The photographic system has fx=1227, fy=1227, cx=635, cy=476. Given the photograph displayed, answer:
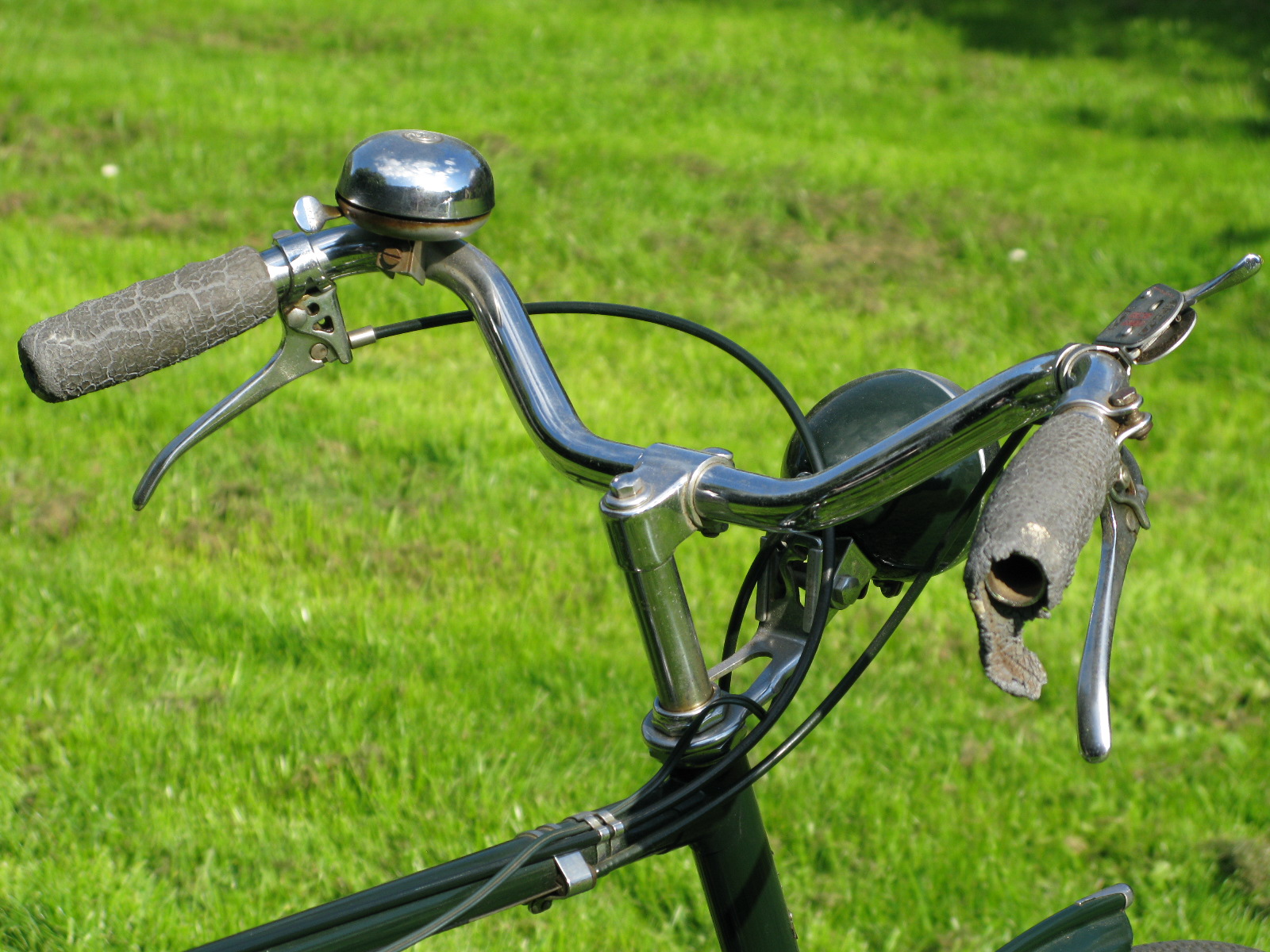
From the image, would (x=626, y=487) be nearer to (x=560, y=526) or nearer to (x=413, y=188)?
(x=413, y=188)

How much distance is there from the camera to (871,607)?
3.56 m

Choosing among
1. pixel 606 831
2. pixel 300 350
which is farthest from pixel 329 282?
pixel 606 831

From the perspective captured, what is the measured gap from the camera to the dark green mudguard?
150 cm

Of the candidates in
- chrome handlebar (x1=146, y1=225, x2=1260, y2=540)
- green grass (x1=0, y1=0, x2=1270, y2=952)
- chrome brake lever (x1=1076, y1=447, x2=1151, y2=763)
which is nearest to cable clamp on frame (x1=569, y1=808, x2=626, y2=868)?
chrome handlebar (x1=146, y1=225, x2=1260, y2=540)

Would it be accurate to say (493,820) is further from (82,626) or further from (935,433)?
(935,433)

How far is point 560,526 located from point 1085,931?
7.93 feet

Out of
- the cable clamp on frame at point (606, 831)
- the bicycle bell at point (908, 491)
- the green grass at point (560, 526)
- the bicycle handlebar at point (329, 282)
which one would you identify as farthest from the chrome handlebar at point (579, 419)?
the green grass at point (560, 526)

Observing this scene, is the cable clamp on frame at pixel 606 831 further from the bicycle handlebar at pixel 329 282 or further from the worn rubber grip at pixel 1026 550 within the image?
the worn rubber grip at pixel 1026 550

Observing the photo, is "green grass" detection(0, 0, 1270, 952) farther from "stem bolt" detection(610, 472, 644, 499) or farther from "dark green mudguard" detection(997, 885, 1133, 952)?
"stem bolt" detection(610, 472, 644, 499)

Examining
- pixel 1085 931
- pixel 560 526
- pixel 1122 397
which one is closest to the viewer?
pixel 1122 397

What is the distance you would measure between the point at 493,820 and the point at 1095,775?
148 cm

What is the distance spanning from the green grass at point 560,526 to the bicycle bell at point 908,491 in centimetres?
147

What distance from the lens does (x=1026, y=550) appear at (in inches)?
28.7

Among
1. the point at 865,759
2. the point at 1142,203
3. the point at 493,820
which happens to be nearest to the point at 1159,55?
the point at 1142,203
